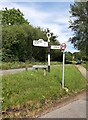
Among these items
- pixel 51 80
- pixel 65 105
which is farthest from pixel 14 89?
pixel 51 80

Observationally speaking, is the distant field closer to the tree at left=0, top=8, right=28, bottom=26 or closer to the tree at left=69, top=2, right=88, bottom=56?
the tree at left=69, top=2, right=88, bottom=56

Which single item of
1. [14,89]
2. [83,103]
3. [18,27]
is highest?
[18,27]

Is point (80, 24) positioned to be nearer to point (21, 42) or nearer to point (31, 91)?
point (21, 42)

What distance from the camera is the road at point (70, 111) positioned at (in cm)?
892

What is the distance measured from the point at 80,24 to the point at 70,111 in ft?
99.9

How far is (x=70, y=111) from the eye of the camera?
9.63 meters

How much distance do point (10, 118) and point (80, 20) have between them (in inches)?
1303

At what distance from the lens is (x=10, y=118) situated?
806 cm

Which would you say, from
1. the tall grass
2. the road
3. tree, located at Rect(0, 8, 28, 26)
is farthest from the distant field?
tree, located at Rect(0, 8, 28, 26)

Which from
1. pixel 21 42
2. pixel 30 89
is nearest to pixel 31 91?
pixel 30 89

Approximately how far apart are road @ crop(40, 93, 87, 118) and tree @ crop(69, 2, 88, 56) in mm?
27765

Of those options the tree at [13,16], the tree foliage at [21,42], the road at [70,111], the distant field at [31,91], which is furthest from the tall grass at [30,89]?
the tree at [13,16]

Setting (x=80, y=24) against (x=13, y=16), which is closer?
(x=80, y=24)

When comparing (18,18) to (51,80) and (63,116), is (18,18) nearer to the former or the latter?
(51,80)
